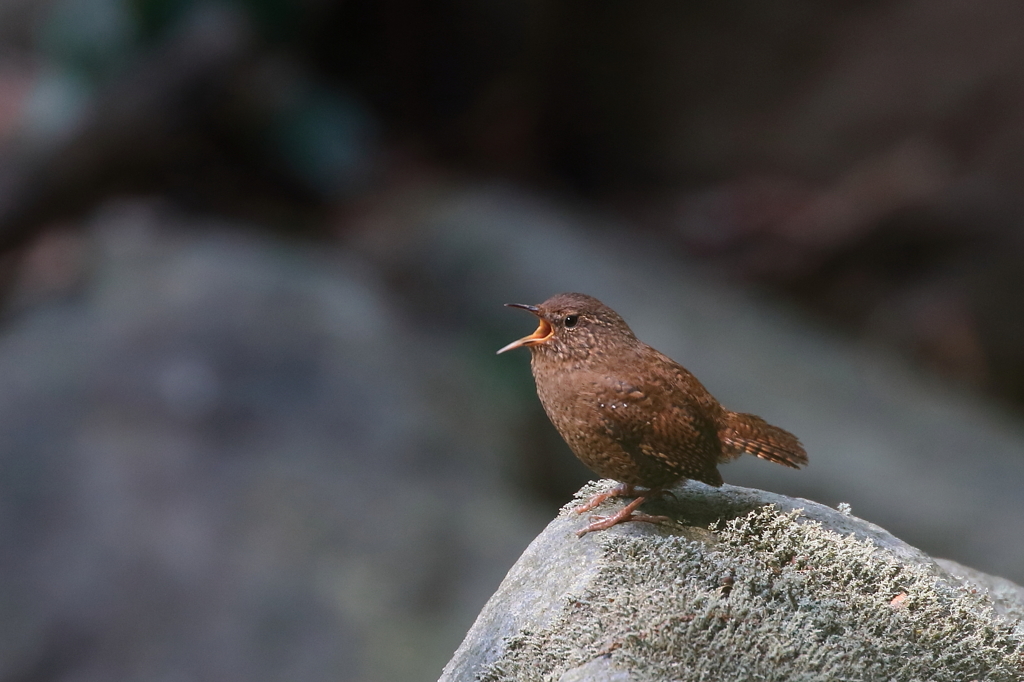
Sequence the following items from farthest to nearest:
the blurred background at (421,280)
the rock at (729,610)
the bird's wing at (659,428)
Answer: the blurred background at (421,280)
the bird's wing at (659,428)
the rock at (729,610)

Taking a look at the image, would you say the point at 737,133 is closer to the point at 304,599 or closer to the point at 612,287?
the point at 612,287

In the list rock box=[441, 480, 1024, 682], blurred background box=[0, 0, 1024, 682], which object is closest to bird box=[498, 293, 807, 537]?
rock box=[441, 480, 1024, 682]

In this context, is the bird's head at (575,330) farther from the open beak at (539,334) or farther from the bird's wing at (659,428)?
the bird's wing at (659,428)

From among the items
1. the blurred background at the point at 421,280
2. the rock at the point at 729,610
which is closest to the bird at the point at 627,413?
the rock at the point at 729,610

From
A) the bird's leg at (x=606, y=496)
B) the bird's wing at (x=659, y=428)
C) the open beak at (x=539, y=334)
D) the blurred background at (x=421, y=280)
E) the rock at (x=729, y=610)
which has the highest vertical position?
the blurred background at (x=421, y=280)

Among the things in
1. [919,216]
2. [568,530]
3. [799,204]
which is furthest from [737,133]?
[568,530]

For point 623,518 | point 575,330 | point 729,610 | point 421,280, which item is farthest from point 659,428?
point 421,280

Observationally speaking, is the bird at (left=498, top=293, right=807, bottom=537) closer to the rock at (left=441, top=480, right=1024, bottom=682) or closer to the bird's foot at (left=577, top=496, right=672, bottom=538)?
the bird's foot at (left=577, top=496, right=672, bottom=538)

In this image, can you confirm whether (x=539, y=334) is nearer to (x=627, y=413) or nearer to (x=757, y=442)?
(x=627, y=413)
